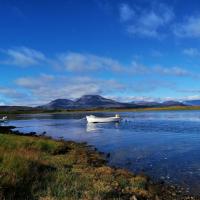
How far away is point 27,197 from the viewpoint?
36.5 ft

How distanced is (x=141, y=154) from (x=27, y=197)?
74.5 ft

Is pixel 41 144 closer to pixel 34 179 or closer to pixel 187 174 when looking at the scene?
pixel 187 174

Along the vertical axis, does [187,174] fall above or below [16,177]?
below

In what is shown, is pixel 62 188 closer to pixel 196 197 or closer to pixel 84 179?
pixel 84 179

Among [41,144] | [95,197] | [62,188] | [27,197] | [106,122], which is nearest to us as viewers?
[27,197]

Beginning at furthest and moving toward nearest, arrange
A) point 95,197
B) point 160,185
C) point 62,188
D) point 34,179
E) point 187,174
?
point 187,174
point 160,185
point 34,179
point 62,188
point 95,197

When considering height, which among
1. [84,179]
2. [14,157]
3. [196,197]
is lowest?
[196,197]

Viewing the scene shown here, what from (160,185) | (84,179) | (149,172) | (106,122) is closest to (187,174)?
(149,172)

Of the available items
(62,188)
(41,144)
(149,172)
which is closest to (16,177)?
(62,188)

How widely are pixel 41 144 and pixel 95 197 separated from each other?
67.6 ft

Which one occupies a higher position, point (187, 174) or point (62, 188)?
point (62, 188)

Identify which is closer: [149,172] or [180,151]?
[149,172]

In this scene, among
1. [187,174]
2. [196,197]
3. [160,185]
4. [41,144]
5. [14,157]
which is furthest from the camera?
[41,144]

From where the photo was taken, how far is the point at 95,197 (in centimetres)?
1184
